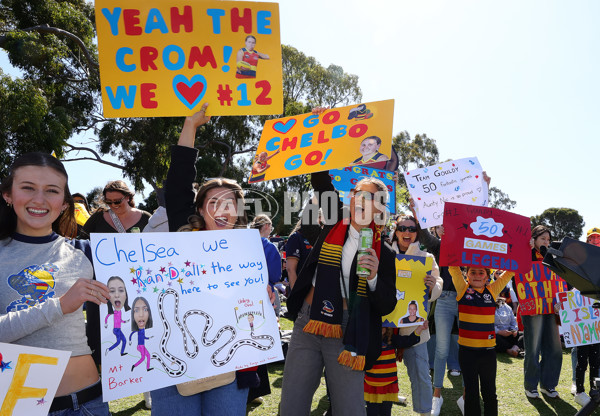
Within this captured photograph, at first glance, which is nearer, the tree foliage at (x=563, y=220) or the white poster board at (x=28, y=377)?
the white poster board at (x=28, y=377)

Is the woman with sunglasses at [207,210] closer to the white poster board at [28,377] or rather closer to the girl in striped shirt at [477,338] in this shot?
the white poster board at [28,377]

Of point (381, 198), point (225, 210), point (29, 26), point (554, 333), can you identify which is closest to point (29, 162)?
point (225, 210)

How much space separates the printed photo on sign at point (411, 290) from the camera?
412 centimetres

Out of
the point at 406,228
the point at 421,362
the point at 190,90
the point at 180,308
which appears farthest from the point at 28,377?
the point at 406,228

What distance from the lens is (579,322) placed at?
4.85 metres

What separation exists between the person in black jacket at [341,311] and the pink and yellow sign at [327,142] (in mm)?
1020

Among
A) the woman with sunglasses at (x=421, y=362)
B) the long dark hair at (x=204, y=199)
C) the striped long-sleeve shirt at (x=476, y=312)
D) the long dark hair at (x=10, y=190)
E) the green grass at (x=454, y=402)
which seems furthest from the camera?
the green grass at (x=454, y=402)

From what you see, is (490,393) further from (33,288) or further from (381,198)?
(33,288)

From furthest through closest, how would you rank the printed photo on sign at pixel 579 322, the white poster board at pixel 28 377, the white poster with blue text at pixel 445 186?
A: 1. the white poster with blue text at pixel 445 186
2. the printed photo on sign at pixel 579 322
3. the white poster board at pixel 28 377

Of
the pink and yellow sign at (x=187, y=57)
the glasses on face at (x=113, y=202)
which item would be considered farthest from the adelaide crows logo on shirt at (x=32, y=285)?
the glasses on face at (x=113, y=202)

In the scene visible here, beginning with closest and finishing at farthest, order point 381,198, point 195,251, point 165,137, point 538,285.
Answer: point 195,251
point 381,198
point 538,285
point 165,137

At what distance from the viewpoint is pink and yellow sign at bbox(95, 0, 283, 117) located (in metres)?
2.80

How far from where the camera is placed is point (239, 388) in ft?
7.20

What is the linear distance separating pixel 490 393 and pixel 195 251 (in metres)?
3.19
